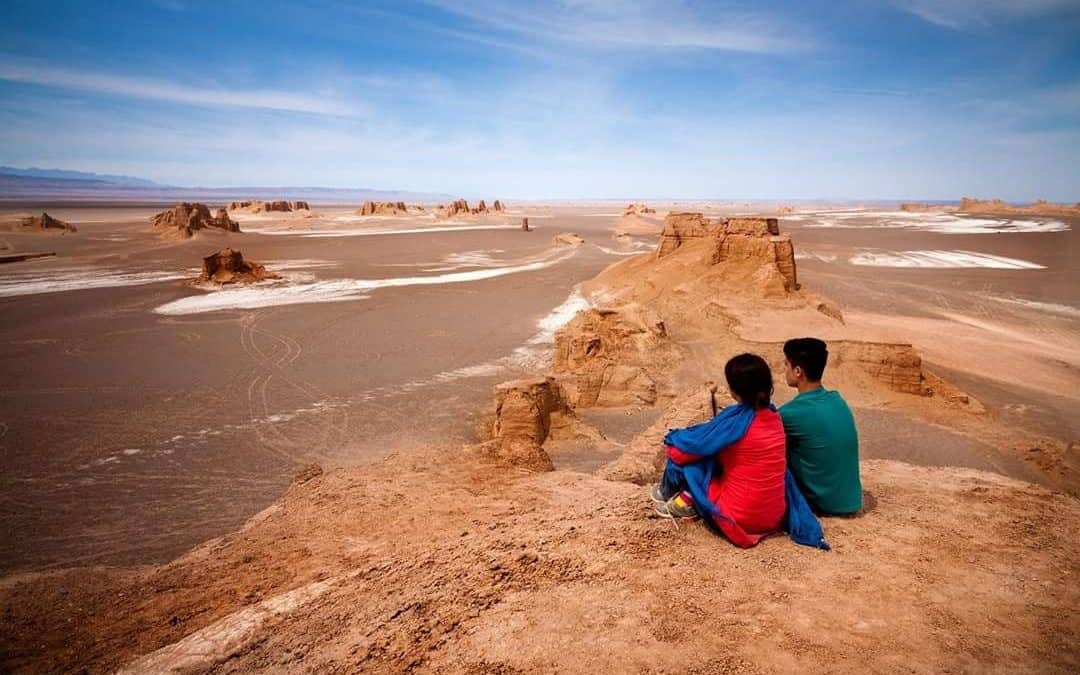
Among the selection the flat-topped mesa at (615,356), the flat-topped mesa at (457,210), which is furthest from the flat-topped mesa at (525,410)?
the flat-topped mesa at (457,210)

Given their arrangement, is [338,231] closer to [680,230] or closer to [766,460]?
[680,230]

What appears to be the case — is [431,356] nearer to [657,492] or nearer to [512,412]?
[512,412]

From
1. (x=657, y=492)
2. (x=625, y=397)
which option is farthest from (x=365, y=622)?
(x=625, y=397)

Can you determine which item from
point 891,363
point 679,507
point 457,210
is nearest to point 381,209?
point 457,210

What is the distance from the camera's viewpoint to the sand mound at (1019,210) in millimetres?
76875

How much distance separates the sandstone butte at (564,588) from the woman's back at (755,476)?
8.5 inches

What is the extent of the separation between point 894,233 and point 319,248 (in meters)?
50.0

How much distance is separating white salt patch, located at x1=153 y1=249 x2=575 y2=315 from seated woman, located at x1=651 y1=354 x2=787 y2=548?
19.3 meters

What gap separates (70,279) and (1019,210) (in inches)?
4463

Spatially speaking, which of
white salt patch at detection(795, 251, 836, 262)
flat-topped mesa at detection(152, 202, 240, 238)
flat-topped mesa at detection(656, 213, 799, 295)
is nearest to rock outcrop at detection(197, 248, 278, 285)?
flat-topped mesa at detection(656, 213, 799, 295)

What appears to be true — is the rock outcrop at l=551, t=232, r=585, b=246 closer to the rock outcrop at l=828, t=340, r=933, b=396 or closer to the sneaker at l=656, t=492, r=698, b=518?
the rock outcrop at l=828, t=340, r=933, b=396

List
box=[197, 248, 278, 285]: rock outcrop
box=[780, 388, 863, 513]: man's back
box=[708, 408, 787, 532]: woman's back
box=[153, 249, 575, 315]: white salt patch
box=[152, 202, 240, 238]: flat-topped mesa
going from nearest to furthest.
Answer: box=[708, 408, 787, 532]: woman's back, box=[780, 388, 863, 513]: man's back, box=[153, 249, 575, 315]: white salt patch, box=[197, 248, 278, 285]: rock outcrop, box=[152, 202, 240, 238]: flat-topped mesa

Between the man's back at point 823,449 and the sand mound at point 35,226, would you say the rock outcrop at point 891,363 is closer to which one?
the man's back at point 823,449

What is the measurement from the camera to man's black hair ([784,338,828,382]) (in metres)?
3.68
